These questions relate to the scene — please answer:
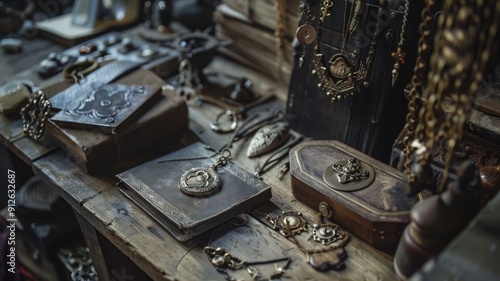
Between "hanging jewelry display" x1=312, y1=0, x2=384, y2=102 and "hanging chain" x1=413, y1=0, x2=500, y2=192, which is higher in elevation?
"hanging chain" x1=413, y1=0, x2=500, y2=192

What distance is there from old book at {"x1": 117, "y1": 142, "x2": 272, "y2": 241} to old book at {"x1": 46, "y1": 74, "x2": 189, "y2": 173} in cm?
13

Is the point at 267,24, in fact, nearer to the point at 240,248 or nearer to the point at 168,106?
the point at 168,106

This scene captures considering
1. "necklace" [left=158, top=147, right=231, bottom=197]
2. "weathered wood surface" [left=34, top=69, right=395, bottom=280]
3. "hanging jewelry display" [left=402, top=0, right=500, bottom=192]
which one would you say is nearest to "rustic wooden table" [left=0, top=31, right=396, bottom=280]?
"weathered wood surface" [left=34, top=69, right=395, bottom=280]

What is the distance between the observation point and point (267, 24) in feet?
6.82

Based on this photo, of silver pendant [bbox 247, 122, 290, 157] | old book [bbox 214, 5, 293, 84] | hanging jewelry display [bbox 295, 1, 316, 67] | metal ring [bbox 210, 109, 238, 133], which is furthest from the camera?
old book [bbox 214, 5, 293, 84]

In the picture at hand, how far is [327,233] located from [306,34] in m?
0.63

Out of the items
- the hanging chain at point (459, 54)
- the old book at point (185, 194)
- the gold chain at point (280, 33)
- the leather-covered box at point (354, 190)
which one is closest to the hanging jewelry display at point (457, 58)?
the hanging chain at point (459, 54)

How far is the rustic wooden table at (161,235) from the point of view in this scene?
1.27 metres

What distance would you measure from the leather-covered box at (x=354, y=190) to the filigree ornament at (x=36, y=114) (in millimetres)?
835

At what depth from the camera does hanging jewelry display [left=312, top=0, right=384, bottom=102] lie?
147 centimetres

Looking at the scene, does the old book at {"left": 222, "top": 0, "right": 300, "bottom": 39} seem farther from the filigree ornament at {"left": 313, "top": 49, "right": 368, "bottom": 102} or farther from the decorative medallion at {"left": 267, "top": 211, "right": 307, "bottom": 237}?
the decorative medallion at {"left": 267, "top": 211, "right": 307, "bottom": 237}

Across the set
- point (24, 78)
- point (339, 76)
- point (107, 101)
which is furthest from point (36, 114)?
point (339, 76)

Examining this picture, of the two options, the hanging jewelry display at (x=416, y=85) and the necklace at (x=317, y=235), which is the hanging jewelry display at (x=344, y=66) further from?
the necklace at (x=317, y=235)

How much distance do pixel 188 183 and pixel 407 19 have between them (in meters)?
0.76
